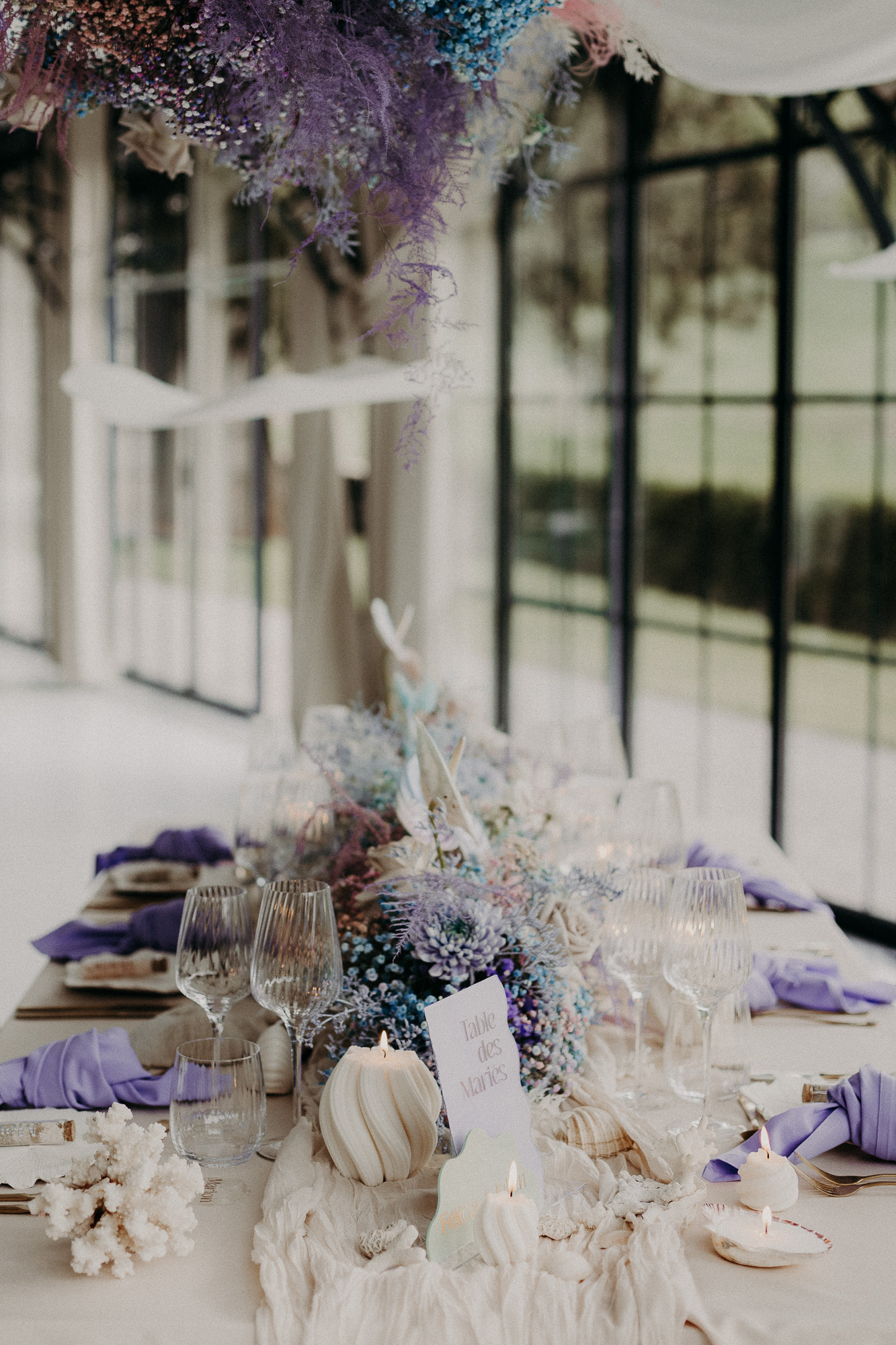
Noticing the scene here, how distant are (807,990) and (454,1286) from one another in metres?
0.84

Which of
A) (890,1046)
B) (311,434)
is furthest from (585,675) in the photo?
(890,1046)

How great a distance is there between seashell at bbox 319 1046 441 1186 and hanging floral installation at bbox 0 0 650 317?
0.88 metres

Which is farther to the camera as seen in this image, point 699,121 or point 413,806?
point 699,121

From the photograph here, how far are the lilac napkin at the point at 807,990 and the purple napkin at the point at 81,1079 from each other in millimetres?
764

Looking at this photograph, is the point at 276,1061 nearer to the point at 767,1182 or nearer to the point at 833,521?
the point at 767,1182

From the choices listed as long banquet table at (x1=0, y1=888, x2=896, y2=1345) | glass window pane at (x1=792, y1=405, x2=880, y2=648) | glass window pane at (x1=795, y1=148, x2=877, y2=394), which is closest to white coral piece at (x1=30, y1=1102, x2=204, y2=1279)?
long banquet table at (x1=0, y1=888, x2=896, y2=1345)

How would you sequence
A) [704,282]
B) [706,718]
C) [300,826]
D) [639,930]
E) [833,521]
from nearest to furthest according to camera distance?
[639,930], [300,826], [704,282], [706,718], [833,521]

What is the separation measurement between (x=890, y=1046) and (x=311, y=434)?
466 centimetres

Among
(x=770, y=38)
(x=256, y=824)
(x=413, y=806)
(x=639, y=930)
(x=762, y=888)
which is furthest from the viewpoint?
(x=762, y=888)

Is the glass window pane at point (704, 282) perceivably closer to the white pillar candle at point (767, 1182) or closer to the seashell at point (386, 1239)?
the white pillar candle at point (767, 1182)

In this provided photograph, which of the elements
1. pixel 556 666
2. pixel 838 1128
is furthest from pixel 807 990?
pixel 556 666

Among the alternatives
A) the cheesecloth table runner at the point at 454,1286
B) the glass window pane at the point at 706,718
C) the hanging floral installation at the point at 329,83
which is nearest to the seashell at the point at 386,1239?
the cheesecloth table runner at the point at 454,1286

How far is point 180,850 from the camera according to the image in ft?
8.21

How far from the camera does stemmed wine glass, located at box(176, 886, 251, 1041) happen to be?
1.40 meters
